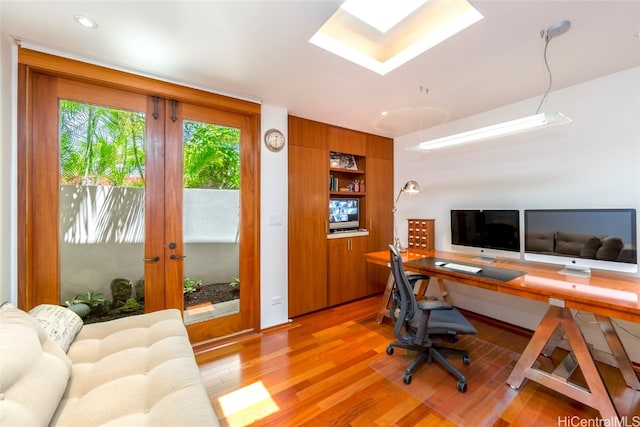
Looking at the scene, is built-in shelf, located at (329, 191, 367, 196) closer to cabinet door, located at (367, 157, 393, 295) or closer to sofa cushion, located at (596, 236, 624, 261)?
cabinet door, located at (367, 157, 393, 295)

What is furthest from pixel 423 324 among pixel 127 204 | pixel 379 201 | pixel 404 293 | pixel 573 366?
pixel 127 204

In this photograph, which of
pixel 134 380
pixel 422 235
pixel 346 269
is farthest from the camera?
pixel 346 269

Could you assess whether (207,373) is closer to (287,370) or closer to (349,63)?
(287,370)

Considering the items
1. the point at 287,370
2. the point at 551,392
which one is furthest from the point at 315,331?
the point at 551,392

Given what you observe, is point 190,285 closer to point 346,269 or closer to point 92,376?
point 92,376

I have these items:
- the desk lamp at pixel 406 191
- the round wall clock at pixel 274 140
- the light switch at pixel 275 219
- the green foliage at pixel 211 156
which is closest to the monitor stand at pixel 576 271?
the desk lamp at pixel 406 191

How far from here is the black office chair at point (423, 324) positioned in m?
1.90

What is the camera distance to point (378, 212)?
3.96 meters

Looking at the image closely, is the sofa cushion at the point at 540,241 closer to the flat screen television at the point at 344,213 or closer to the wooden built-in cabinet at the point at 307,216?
the flat screen television at the point at 344,213

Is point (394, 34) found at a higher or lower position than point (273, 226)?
higher

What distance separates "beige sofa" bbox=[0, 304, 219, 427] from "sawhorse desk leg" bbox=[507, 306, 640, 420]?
2.18 m

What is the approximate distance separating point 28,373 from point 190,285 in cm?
Answer: 146

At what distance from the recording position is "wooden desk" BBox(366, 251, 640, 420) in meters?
1.57

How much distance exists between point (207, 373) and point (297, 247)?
153 centimetres
